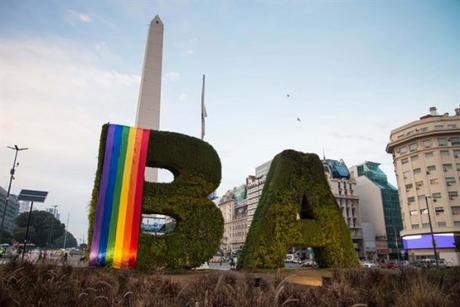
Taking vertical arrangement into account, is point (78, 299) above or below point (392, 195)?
below

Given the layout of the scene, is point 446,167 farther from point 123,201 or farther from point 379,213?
point 123,201

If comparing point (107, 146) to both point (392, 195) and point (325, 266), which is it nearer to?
point (325, 266)

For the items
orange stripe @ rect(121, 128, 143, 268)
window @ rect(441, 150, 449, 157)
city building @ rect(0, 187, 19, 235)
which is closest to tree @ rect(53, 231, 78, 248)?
city building @ rect(0, 187, 19, 235)

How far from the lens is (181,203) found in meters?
14.5

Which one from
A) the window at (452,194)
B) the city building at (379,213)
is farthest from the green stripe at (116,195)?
the city building at (379,213)

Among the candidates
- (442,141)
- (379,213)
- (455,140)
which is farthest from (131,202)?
(379,213)

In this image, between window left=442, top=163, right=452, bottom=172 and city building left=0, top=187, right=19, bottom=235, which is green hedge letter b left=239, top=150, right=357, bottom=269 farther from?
city building left=0, top=187, right=19, bottom=235

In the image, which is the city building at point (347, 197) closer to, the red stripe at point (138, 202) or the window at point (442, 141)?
the window at point (442, 141)

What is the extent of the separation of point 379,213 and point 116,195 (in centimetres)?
8060

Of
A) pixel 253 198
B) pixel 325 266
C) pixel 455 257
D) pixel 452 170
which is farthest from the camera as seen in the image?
pixel 253 198

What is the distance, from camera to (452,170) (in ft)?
160

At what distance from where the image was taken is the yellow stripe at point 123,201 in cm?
1323

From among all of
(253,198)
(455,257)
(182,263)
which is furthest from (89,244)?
(253,198)

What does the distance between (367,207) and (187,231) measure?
81424mm
